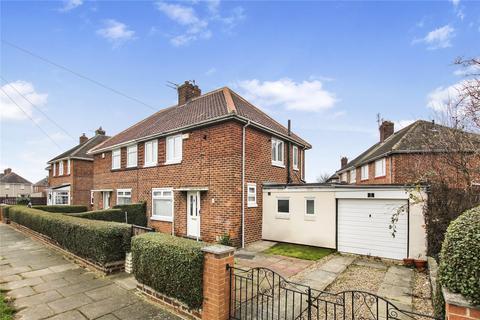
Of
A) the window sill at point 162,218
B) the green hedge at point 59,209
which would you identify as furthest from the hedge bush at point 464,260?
the green hedge at point 59,209

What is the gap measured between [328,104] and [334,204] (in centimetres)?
861

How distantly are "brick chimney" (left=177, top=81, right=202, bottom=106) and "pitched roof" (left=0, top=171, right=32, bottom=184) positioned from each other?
217 feet

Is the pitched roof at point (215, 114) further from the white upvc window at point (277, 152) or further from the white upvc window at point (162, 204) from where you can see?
the white upvc window at point (162, 204)

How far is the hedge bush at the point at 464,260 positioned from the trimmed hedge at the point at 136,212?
14.3m

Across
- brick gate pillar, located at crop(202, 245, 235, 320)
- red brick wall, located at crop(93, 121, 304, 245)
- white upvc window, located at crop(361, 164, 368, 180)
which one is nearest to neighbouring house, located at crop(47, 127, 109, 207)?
red brick wall, located at crop(93, 121, 304, 245)

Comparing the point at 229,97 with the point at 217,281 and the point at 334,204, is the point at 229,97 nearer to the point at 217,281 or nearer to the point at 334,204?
the point at 334,204

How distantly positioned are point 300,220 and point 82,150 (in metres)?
25.9

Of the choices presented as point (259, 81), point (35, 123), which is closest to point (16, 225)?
point (35, 123)

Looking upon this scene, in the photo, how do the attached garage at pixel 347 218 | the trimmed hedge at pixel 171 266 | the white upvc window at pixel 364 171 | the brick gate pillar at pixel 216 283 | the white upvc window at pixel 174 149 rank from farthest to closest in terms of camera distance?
1. the white upvc window at pixel 364 171
2. the white upvc window at pixel 174 149
3. the attached garage at pixel 347 218
4. the trimmed hedge at pixel 171 266
5. the brick gate pillar at pixel 216 283

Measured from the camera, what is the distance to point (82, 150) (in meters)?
27.8

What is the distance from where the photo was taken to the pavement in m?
5.06

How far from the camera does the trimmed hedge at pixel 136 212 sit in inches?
565

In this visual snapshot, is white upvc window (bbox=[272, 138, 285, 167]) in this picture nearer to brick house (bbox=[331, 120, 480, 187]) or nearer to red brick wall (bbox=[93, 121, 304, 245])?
red brick wall (bbox=[93, 121, 304, 245])

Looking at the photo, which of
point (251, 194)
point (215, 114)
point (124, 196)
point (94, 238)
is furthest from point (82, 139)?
point (94, 238)
